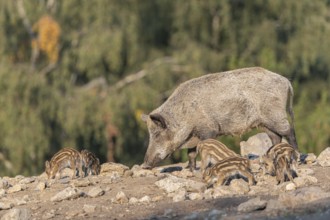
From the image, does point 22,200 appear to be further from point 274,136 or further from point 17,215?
point 274,136

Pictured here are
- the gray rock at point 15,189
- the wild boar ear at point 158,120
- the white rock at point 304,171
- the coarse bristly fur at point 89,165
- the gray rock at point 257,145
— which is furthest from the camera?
the gray rock at point 257,145

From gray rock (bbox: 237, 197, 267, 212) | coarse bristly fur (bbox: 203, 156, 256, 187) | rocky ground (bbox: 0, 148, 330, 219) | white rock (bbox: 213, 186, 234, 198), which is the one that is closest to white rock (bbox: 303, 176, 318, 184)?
rocky ground (bbox: 0, 148, 330, 219)

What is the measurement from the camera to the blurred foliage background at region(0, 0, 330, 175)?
29.2 meters

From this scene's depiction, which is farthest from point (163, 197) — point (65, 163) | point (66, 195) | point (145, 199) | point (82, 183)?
point (65, 163)

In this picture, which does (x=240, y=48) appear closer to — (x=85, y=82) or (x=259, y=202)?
(x=85, y=82)

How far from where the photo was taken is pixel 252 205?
1088 centimetres

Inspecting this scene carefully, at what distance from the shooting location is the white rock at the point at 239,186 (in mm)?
12391

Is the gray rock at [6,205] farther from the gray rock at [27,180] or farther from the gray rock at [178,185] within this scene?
the gray rock at [178,185]

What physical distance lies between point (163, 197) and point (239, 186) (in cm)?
92

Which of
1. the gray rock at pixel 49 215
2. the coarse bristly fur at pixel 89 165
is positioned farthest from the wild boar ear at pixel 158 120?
the gray rock at pixel 49 215

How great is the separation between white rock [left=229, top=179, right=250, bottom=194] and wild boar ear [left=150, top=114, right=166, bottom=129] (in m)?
2.41

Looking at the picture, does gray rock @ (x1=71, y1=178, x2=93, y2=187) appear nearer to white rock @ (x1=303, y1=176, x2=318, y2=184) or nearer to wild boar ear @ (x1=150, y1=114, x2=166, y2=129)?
wild boar ear @ (x1=150, y1=114, x2=166, y2=129)

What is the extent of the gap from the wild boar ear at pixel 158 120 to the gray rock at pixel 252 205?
3.90 meters

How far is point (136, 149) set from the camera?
32.7m
